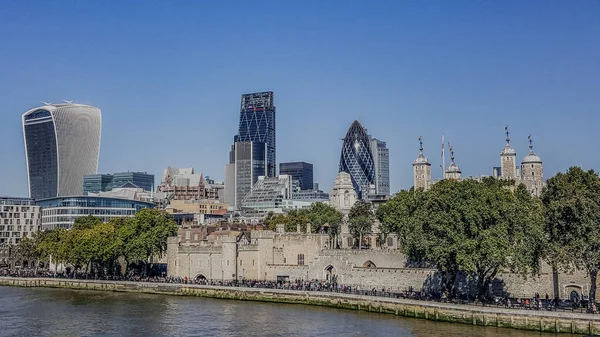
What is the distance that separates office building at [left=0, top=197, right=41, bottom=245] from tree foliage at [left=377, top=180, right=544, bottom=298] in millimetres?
154954

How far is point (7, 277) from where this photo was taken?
364 feet

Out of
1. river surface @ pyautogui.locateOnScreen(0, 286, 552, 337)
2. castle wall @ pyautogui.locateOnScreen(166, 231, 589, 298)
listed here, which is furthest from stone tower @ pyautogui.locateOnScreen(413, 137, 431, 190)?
river surface @ pyautogui.locateOnScreen(0, 286, 552, 337)

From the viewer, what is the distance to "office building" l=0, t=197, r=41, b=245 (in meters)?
188

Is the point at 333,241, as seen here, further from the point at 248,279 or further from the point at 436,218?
the point at 436,218

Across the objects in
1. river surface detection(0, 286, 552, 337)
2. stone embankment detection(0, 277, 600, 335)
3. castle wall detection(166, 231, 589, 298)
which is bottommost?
river surface detection(0, 286, 552, 337)

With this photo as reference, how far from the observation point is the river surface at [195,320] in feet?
181

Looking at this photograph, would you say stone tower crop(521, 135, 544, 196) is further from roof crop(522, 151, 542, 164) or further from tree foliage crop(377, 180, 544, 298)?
tree foliage crop(377, 180, 544, 298)

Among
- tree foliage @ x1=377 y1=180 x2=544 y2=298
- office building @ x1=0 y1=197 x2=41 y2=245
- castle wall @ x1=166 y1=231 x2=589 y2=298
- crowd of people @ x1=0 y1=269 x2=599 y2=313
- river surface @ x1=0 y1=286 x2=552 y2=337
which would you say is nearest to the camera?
river surface @ x1=0 y1=286 x2=552 y2=337

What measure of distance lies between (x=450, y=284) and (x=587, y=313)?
15.5 m

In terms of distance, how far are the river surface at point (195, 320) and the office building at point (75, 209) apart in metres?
103

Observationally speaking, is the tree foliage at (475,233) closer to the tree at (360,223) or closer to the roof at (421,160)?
the tree at (360,223)

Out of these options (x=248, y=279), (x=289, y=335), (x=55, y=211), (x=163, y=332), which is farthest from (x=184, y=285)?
(x=55, y=211)

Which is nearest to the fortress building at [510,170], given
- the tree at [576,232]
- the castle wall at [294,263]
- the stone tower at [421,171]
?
the stone tower at [421,171]

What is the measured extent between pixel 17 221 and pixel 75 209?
22.5 m
